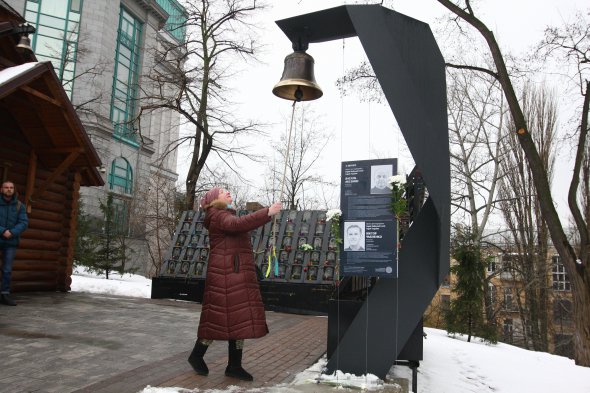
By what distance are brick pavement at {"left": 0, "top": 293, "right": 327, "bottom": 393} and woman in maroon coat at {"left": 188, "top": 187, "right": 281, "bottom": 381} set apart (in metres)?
0.39

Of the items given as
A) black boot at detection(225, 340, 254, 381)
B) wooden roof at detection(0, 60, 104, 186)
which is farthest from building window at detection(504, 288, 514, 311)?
black boot at detection(225, 340, 254, 381)

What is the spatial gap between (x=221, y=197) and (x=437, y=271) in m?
2.29

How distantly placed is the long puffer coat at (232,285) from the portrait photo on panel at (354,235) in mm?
1007

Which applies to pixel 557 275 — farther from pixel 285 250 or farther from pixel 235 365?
pixel 235 365

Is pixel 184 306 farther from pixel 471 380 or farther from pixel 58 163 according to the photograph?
pixel 471 380

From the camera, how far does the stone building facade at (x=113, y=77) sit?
29141 millimetres

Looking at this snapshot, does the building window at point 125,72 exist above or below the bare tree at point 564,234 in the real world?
above

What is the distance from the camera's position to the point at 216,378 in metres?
4.61

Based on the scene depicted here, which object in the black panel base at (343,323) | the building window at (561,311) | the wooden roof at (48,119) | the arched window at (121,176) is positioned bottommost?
the building window at (561,311)

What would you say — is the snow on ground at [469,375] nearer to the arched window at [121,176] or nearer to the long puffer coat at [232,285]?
the long puffer coat at [232,285]

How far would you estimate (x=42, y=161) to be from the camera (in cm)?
1018

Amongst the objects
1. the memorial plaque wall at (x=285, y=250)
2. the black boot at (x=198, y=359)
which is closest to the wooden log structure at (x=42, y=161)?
the memorial plaque wall at (x=285, y=250)

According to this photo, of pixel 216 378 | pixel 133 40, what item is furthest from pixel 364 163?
pixel 133 40

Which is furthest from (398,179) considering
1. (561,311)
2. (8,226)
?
(561,311)
